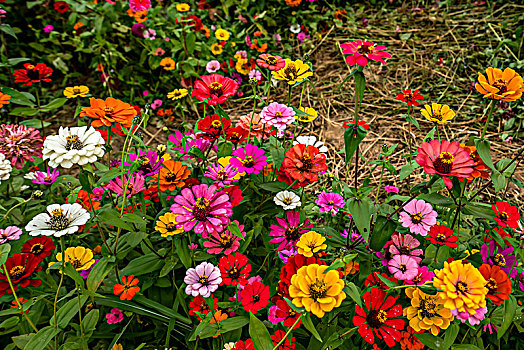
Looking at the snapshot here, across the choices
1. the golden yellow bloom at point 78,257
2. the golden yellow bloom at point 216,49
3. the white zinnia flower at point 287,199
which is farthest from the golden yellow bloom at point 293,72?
the golden yellow bloom at point 216,49

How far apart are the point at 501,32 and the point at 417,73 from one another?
719 millimetres

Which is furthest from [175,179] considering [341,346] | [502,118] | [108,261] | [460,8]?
[460,8]

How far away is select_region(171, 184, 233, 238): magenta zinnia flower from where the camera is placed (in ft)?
3.10

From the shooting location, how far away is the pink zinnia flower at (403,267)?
0.99 metres

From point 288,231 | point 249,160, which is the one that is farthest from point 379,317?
point 249,160

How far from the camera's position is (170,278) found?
47.8 inches

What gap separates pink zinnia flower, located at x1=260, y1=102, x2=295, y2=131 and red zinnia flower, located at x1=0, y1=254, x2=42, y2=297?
804 millimetres

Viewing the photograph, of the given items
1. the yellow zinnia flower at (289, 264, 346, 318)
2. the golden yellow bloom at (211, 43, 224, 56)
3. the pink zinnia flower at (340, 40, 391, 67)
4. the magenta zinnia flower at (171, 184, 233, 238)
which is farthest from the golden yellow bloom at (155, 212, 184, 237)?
the golden yellow bloom at (211, 43, 224, 56)

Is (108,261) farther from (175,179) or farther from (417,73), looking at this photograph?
(417,73)

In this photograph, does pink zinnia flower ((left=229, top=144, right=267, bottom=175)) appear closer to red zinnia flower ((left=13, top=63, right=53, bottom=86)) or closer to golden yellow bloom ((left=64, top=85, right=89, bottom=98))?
golden yellow bloom ((left=64, top=85, right=89, bottom=98))

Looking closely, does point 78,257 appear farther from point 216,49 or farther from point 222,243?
point 216,49

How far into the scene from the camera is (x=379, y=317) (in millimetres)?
953

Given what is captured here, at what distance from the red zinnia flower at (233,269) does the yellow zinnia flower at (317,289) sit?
262 mm

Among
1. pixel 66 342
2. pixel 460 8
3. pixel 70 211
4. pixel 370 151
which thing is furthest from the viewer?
pixel 460 8
